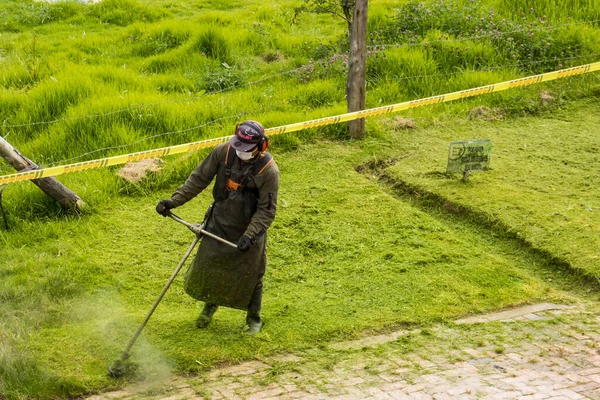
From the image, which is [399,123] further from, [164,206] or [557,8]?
[164,206]

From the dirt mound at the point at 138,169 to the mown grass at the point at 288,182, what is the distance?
0.11 meters

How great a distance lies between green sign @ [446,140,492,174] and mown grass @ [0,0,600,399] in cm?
20

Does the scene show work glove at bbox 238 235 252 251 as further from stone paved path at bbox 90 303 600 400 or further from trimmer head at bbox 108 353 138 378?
trimmer head at bbox 108 353 138 378

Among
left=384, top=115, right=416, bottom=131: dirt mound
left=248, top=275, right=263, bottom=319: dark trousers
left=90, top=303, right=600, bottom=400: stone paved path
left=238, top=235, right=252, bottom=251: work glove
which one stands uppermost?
left=238, top=235, right=252, bottom=251: work glove

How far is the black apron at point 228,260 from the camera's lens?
18.2ft

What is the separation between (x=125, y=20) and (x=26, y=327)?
8657 millimetres

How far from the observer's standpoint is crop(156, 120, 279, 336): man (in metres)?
5.45

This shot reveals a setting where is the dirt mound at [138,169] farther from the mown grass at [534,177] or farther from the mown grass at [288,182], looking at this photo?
the mown grass at [534,177]

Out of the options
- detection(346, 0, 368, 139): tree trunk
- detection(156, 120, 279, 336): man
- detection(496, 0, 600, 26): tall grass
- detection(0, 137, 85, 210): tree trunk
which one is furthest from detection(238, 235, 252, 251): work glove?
detection(496, 0, 600, 26): tall grass

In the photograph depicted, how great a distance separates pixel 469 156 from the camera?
26.5ft

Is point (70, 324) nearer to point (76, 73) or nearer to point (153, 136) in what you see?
point (153, 136)

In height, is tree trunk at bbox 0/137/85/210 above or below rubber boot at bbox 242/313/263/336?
above

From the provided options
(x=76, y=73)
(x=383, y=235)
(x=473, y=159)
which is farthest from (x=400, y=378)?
(x=76, y=73)

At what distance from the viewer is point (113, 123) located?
8.80m
